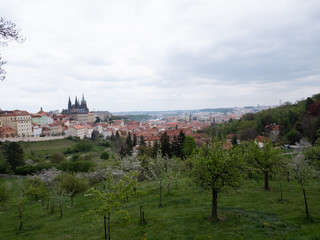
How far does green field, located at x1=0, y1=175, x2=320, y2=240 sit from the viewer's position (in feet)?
34.4

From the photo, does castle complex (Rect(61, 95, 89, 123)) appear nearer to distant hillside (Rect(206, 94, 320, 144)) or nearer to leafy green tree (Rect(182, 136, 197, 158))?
distant hillside (Rect(206, 94, 320, 144))

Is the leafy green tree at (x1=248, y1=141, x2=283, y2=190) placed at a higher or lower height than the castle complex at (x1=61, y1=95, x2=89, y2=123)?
lower

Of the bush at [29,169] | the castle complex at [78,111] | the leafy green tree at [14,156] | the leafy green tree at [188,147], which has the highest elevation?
the castle complex at [78,111]

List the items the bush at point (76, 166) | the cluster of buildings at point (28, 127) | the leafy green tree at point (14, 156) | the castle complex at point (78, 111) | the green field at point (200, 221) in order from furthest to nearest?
the castle complex at point (78, 111), the cluster of buildings at point (28, 127), the leafy green tree at point (14, 156), the bush at point (76, 166), the green field at point (200, 221)

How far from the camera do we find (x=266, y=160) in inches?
725

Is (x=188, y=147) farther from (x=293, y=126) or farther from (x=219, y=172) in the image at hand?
(x=219, y=172)

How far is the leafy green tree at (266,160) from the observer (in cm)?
1812

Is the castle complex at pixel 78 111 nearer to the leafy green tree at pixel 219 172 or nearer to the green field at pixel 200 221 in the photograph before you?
the green field at pixel 200 221

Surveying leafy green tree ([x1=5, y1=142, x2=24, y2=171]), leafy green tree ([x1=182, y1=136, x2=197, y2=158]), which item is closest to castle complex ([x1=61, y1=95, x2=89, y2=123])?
leafy green tree ([x1=5, y1=142, x2=24, y2=171])

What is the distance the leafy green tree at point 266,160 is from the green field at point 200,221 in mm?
1669

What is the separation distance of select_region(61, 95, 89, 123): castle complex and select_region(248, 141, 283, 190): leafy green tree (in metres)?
161

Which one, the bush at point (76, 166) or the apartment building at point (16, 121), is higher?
the apartment building at point (16, 121)

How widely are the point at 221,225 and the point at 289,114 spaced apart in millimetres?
65644

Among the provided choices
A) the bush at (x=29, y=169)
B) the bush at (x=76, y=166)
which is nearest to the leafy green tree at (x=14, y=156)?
the bush at (x=29, y=169)
